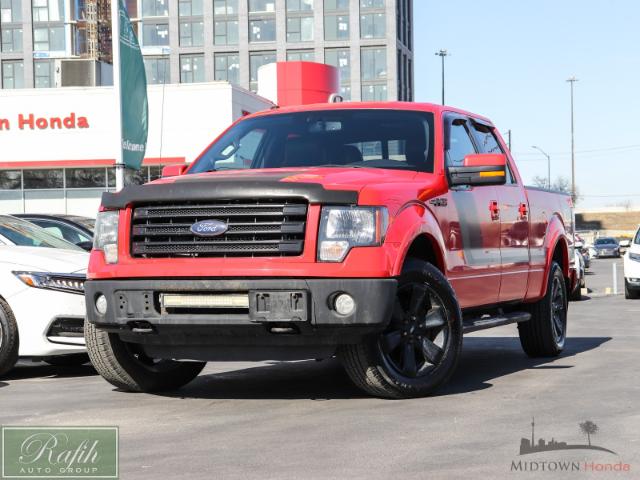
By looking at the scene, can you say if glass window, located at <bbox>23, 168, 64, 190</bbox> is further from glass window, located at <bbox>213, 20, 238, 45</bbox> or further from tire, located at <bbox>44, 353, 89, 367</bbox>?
glass window, located at <bbox>213, 20, 238, 45</bbox>

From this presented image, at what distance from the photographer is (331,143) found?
28.3 feet

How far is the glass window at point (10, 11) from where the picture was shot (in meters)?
89.1

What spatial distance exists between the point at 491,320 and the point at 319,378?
132 centimetres

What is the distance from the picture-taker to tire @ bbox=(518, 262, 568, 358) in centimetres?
1041

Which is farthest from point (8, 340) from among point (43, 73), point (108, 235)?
point (43, 73)

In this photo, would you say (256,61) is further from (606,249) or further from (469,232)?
(469,232)

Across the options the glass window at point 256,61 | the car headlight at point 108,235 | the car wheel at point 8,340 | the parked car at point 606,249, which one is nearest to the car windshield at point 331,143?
the car headlight at point 108,235

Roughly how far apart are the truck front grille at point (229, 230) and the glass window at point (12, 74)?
287ft

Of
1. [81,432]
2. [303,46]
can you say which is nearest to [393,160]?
[81,432]

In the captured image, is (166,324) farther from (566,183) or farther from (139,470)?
(566,183)

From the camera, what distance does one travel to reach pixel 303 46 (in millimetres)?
90812

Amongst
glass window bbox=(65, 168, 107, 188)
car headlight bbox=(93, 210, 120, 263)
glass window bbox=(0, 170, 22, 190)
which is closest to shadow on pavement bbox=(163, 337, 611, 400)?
car headlight bbox=(93, 210, 120, 263)

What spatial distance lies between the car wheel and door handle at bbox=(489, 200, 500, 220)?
3699mm

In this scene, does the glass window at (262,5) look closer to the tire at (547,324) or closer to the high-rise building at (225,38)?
the high-rise building at (225,38)
